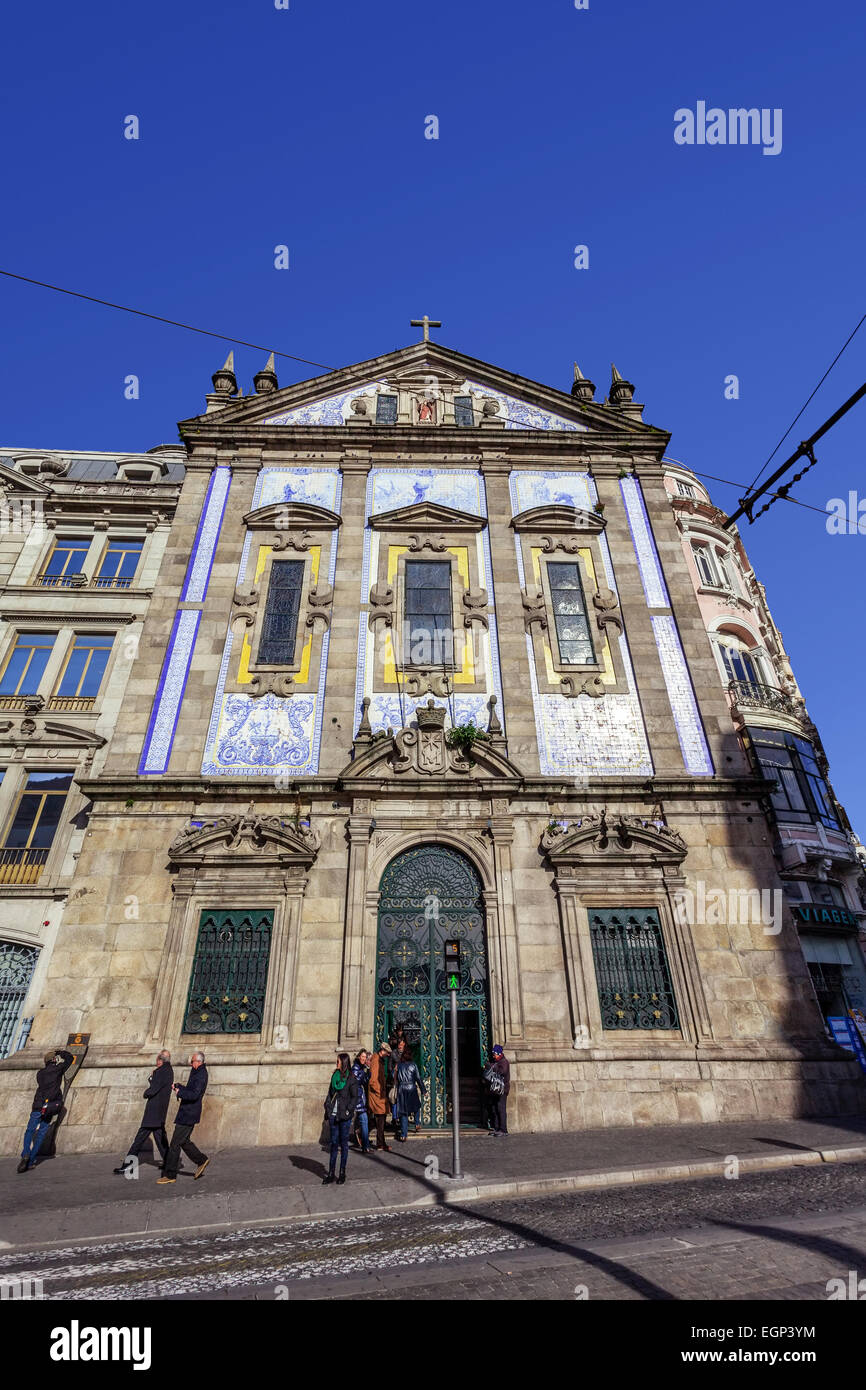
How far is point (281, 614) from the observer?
62.8 feet

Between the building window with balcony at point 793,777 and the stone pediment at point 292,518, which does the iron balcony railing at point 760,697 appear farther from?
the stone pediment at point 292,518

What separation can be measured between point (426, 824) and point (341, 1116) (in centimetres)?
691

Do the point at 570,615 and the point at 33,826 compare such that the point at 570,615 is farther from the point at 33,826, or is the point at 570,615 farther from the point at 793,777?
the point at 33,826

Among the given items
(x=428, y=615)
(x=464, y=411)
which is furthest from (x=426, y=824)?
(x=464, y=411)

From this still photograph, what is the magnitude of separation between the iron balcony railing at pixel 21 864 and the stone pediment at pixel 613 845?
12.8 meters

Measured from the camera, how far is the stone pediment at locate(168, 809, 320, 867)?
1534 cm

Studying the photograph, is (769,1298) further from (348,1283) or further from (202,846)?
(202,846)

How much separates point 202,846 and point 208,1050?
404 cm

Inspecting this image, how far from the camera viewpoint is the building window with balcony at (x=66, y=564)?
22266mm

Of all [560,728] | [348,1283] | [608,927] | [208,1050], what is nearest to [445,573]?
[560,728]

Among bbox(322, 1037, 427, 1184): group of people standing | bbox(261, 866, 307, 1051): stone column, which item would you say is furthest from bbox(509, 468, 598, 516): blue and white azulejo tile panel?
bbox(322, 1037, 427, 1184): group of people standing

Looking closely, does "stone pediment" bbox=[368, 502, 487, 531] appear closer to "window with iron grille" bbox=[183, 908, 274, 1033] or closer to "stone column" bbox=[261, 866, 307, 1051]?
"stone column" bbox=[261, 866, 307, 1051]
